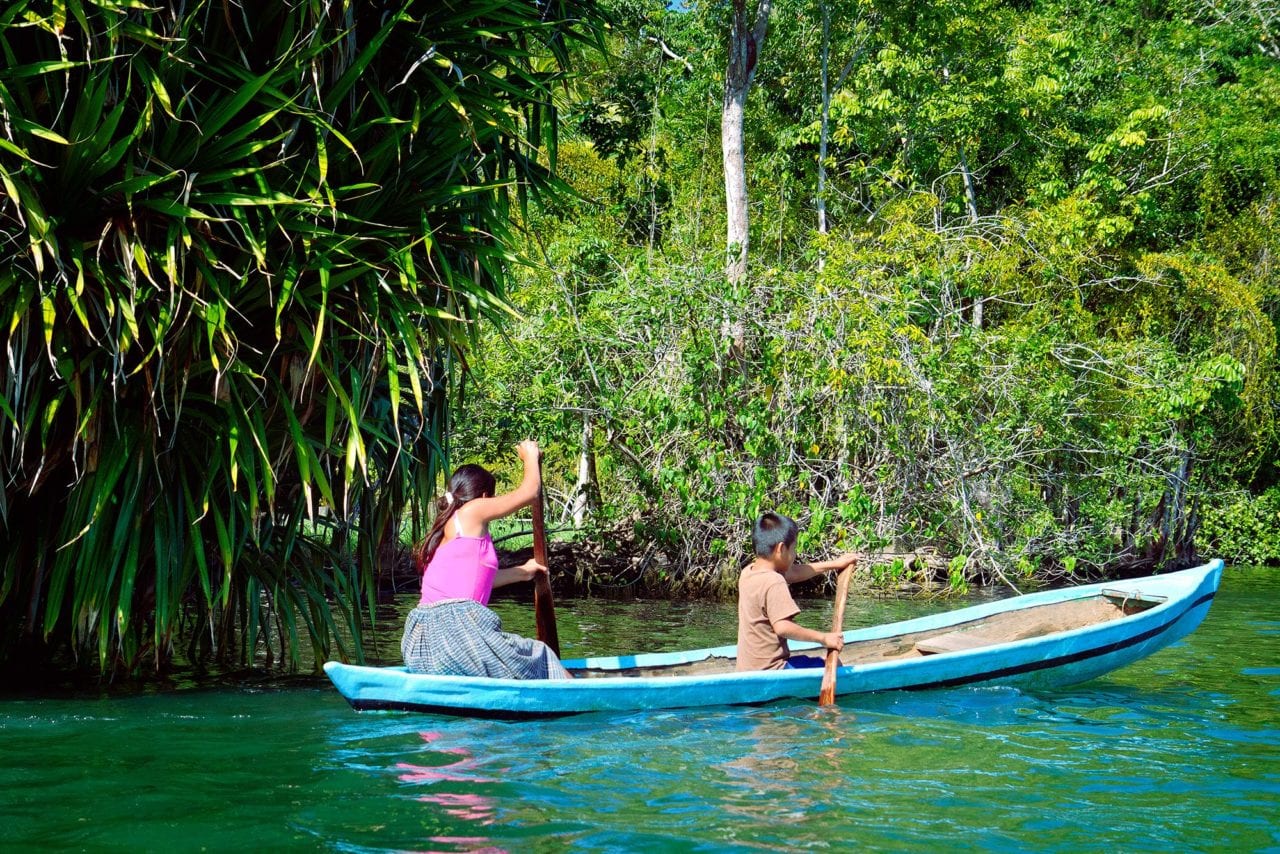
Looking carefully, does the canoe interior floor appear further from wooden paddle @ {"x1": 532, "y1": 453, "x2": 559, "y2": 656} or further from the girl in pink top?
the girl in pink top

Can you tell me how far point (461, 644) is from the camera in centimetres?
637

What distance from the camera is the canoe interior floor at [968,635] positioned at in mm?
7785

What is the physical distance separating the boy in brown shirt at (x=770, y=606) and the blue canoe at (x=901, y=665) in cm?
21

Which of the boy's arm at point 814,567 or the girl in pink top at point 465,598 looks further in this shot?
the boy's arm at point 814,567

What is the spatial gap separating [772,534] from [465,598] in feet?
5.85

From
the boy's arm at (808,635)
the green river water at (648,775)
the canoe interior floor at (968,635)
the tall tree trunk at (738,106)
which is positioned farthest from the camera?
the tall tree trunk at (738,106)

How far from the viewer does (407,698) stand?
6168mm

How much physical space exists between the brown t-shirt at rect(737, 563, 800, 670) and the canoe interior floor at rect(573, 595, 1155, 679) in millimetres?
531

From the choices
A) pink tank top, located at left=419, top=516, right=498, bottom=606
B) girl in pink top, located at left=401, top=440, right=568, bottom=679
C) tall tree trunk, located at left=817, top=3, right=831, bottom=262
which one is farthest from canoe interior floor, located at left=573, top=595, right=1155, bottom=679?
tall tree trunk, located at left=817, top=3, right=831, bottom=262

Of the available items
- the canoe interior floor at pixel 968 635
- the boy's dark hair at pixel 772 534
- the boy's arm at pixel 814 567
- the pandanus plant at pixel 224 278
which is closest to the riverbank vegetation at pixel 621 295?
the pandanus plant at pixel 224 278

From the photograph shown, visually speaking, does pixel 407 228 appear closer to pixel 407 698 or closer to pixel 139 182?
pixel 139 182

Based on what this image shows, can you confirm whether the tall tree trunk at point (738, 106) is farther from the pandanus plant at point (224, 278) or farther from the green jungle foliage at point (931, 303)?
the pandanus plant at point (224, 278)

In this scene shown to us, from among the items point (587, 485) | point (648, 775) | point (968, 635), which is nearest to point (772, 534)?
point (968, 635)

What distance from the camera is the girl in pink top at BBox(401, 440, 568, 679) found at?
6.37 meters
